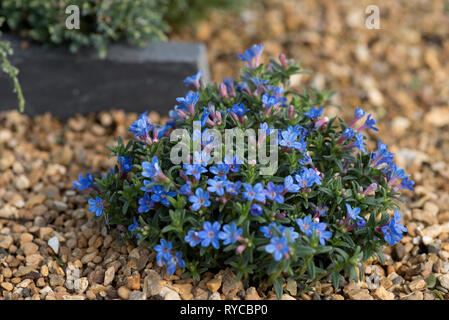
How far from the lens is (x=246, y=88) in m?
2.97

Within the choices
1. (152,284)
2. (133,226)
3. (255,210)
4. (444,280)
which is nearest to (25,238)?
(133,226)

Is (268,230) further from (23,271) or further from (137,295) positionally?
(23,271)

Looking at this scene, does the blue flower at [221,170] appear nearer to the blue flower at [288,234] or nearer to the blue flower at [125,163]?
the blue flower at [288,234]

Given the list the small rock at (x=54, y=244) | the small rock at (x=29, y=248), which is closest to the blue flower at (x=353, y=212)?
the small rock at (x=54, y=244)

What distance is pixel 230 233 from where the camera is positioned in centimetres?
224

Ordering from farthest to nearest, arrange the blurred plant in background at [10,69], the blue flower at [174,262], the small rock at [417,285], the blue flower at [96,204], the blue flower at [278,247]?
the blurred plant in background at [10,69] < the small rock at [417,285] < the blue flower at [96,204] < the blue flower at [174,262] < the blue flower at [278,247]

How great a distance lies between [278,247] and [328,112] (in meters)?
2.22

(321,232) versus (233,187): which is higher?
(233,187)

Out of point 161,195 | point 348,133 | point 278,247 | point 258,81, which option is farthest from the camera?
point 258,81

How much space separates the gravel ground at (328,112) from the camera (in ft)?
8.52

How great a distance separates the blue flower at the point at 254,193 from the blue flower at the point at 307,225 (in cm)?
20

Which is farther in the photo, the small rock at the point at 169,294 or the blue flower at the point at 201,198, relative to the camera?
the small rock at the point at 169,294

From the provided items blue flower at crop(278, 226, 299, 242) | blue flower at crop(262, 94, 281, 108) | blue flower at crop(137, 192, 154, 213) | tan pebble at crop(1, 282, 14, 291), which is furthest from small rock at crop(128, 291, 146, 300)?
blue flower at crop(262, 94, 281, 108)
